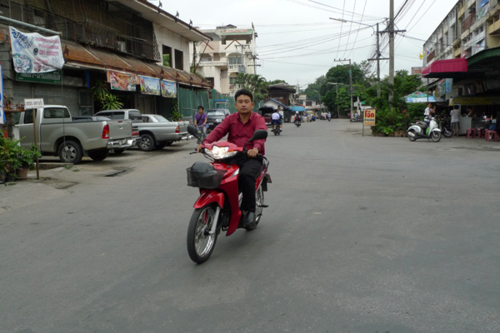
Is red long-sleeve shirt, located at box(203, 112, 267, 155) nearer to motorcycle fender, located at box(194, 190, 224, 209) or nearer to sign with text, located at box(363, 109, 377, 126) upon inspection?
motorcycle fender, located at box(194, 190, 224, 209)

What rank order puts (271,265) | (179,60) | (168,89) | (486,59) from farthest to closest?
(179,60) < (168,89) < (486,59) < (271,265)

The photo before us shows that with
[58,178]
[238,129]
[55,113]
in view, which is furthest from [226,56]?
[238,129]

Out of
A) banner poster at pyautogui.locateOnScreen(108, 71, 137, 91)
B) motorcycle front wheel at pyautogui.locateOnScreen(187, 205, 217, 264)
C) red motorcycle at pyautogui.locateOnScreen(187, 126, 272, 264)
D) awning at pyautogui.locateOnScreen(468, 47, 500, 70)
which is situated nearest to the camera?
motorcycle front wheel at pyautogui.locateOnScreen(187, 205, 217, 264)

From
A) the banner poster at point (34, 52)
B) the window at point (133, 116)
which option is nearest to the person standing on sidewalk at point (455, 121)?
the window at point (133, 116)

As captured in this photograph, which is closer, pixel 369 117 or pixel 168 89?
pixel 168 89

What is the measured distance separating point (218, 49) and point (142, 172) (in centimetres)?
6075

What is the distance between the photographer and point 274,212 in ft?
23.0

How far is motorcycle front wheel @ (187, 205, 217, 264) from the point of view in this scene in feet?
14.4

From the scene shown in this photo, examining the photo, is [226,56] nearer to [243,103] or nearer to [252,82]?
[252,82]

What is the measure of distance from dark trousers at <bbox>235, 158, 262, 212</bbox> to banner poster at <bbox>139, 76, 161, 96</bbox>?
18650 millimetres

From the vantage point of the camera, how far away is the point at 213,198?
4.64 meters

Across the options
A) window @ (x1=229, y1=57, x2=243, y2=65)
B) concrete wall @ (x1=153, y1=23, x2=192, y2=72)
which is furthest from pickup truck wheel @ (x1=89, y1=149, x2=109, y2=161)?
window @ (x1=229, y1=57, x2=243, y2=65)

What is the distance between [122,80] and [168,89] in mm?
5792

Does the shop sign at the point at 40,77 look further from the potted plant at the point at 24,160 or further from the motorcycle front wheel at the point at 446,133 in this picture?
the motorcycle front wheel at the point at 446,133
